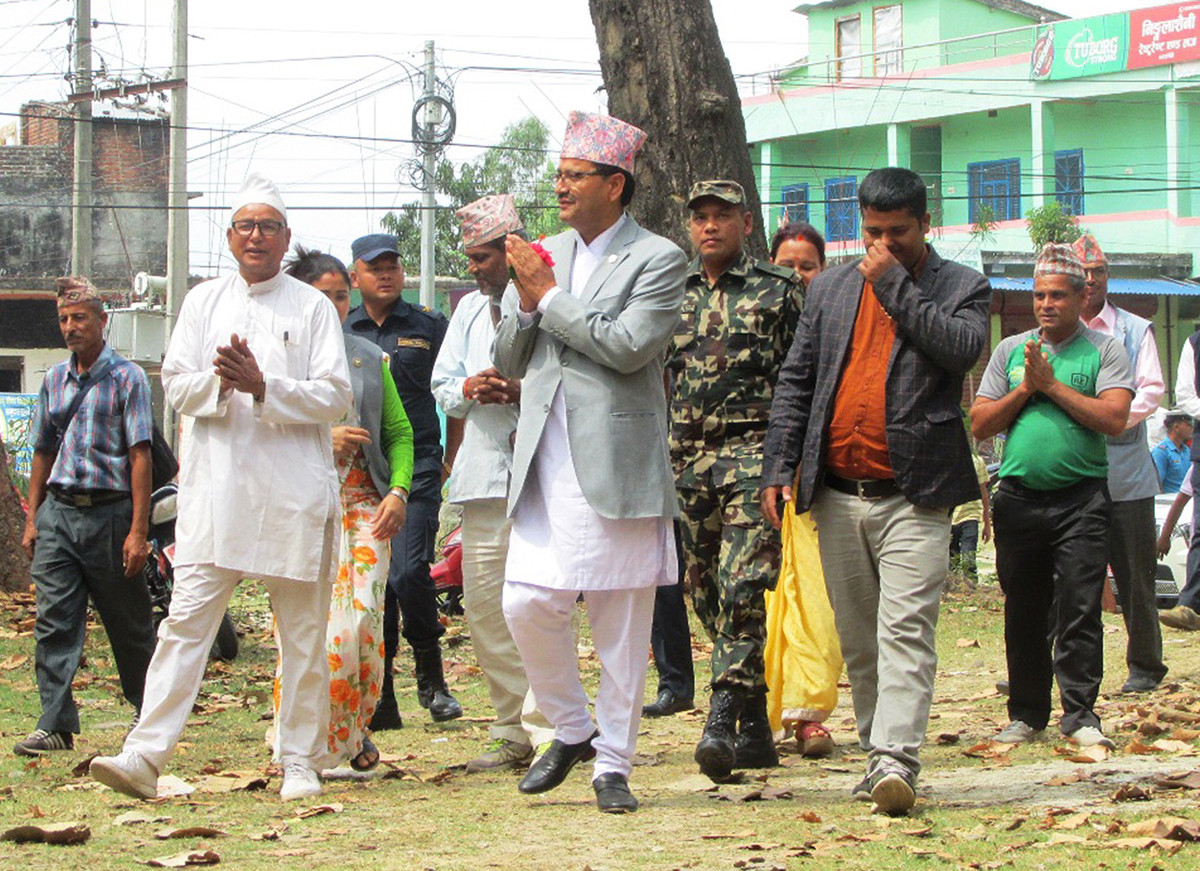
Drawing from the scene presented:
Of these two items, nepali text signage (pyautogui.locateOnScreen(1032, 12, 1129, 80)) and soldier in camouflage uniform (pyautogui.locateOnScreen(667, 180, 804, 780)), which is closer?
soldier in camouflage uniform (pyautogui.locateOnScreen(667, 180, 804, 780))

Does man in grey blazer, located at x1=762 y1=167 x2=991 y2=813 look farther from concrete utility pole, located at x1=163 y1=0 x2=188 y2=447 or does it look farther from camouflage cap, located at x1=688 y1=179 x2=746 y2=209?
Result: concrete utility pole, located at x1=163 y1=0 x2=188 y2=447

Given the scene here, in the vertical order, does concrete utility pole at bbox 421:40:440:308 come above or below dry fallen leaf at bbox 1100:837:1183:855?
above

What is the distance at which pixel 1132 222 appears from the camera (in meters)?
40.2

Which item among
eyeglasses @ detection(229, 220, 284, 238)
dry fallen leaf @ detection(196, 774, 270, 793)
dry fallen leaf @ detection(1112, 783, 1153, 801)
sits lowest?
dry fallen leaf @ detection(196, 774, 270, 793)

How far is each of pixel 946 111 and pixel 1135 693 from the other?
34.7 m

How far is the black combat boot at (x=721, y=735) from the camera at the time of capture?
6.30m

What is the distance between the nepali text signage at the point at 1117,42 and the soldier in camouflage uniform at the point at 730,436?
33.9m

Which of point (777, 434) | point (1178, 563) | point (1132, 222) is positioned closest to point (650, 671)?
point (777, 434)

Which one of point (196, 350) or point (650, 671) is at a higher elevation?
point (196, 350)

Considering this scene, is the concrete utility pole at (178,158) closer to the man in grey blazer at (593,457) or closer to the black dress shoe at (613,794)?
the man in grey blazer at (593,457)

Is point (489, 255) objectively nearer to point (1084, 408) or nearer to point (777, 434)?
point (777, 434)

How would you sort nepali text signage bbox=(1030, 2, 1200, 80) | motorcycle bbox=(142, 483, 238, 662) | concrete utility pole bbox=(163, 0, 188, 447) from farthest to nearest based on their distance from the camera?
nepali text signage bbox=(1030, 2, 1200, 80) → concrete utility pole bbox=(163, 0, 188, 447) → motorcycle bbox=(142, 483, 238, 662)

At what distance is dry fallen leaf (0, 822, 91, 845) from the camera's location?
212 inches

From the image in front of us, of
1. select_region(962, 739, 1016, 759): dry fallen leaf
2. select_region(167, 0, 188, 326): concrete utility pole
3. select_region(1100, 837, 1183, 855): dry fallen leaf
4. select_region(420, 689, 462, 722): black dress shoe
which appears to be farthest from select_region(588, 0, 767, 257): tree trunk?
select_region(167, 0, 188, 326): concrete utility pole
